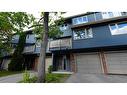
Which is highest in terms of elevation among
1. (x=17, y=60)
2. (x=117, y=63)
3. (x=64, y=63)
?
(x=17, y=60)

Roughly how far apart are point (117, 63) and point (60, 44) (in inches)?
275

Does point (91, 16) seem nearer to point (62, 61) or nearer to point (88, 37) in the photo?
point (88, 37)

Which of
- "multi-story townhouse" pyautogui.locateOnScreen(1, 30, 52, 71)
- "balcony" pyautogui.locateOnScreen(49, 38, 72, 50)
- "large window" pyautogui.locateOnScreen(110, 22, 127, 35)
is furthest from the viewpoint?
"multi-story townhouse" pyautogui.locateOnScreen(1, 30, 52, 71)

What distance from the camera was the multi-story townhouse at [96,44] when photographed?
11.3m

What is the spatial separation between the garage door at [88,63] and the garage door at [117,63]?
111 centimetres

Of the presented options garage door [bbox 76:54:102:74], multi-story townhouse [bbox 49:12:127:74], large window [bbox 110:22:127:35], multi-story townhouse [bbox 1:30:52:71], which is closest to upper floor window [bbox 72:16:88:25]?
multi-story townhouse [bbox 49:12:127:74]

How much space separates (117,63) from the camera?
11.1 meters

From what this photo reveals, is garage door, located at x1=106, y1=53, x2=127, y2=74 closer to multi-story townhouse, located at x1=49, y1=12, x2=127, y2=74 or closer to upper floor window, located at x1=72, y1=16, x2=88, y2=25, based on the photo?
multi-story townhouse, located at x1=49, y1=12, x2=127, y2=74

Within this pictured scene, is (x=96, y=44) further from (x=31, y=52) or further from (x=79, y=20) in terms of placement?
(x=31, y=52)

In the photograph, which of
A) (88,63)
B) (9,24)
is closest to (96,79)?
(88,63)

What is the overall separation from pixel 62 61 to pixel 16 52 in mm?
8362

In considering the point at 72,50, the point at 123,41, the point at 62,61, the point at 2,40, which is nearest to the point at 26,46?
the point at 2,40

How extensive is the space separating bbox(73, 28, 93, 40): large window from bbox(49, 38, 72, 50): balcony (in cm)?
101

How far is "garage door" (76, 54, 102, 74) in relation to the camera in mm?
12078
